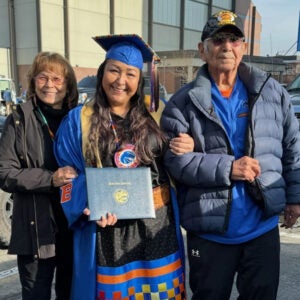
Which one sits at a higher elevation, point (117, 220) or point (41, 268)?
point (117, 220)

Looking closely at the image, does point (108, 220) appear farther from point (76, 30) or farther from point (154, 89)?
point (76, 30)

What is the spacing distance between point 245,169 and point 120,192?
0.64 metres

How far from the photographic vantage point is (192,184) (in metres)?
2.11

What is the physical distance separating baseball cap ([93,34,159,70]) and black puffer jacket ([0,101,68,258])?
563mm

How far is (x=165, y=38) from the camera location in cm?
3866

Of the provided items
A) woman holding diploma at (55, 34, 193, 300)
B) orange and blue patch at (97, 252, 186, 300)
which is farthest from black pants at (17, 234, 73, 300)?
orange and blue patch at (97, 252, 186, 300)

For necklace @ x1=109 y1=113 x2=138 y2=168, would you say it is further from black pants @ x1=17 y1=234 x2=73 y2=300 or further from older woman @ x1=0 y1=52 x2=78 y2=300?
black pants @ x1=17 y1=234 x2=73 y2=300

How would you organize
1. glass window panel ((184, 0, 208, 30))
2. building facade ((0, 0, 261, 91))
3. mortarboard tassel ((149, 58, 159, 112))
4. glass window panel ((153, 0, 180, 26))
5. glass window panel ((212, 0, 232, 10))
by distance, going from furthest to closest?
glass window panel ((212, 0, 232, 10)), glass window panel ((184, 0, 208, 30)), glass window panel ((153, 0, 180, 26)), building facade ((0, 0, 261, 91)), mortarboard tassel ((149, 58, 159, 112))

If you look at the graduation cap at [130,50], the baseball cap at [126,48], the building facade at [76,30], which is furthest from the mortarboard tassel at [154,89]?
the building facade at [76,30]

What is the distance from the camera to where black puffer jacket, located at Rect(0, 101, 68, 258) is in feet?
7.25

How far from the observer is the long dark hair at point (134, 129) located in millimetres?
2137

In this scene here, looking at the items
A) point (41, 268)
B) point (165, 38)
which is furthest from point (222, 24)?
point (165, 38)

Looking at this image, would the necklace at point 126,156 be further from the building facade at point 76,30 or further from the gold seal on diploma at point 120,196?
the building facade at point 76,30

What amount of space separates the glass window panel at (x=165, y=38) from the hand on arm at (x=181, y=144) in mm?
36734
